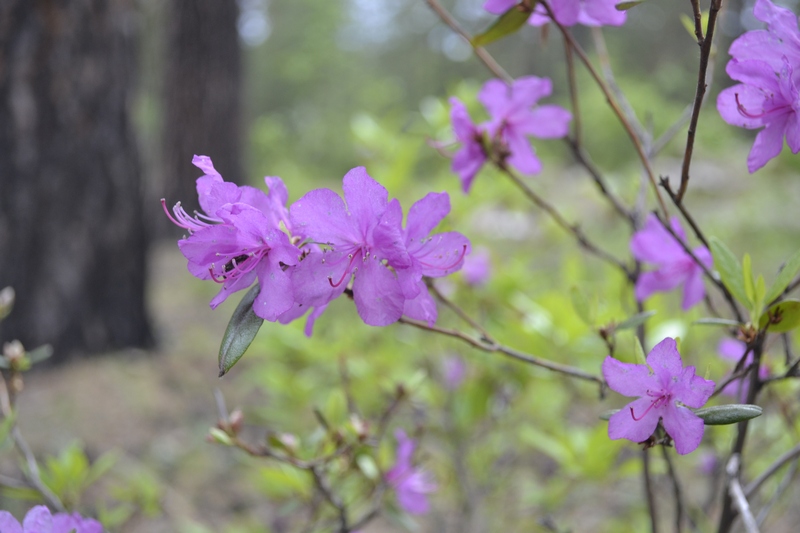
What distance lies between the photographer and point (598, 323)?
3.34ft

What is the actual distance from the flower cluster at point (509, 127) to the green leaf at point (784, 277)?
348 mm

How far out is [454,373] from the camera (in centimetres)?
180

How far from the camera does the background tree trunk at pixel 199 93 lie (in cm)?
431

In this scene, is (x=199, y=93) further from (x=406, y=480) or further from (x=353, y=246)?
(x=353, y=246)

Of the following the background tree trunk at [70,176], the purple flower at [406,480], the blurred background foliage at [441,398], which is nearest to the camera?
the purple flower at [406,480]

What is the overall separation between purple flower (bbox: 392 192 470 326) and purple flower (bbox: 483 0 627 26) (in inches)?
10.9

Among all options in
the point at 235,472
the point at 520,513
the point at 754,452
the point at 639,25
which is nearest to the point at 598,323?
the point at 754,452

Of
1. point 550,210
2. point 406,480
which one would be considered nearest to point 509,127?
point 550,210

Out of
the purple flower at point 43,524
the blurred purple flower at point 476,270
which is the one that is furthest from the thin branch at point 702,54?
the blurred purple flower at point 476,270

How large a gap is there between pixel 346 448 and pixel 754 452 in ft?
4.33

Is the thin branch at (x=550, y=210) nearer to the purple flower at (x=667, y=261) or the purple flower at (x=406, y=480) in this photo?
the purple flower at (x=667, y=261)

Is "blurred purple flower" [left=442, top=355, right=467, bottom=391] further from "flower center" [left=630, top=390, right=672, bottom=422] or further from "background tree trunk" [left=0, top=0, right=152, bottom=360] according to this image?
"background tree trunk" [left=0, top=0, right=152, bottom=360]

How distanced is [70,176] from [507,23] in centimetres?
212

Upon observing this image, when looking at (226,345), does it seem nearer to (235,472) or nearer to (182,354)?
(235,472)
